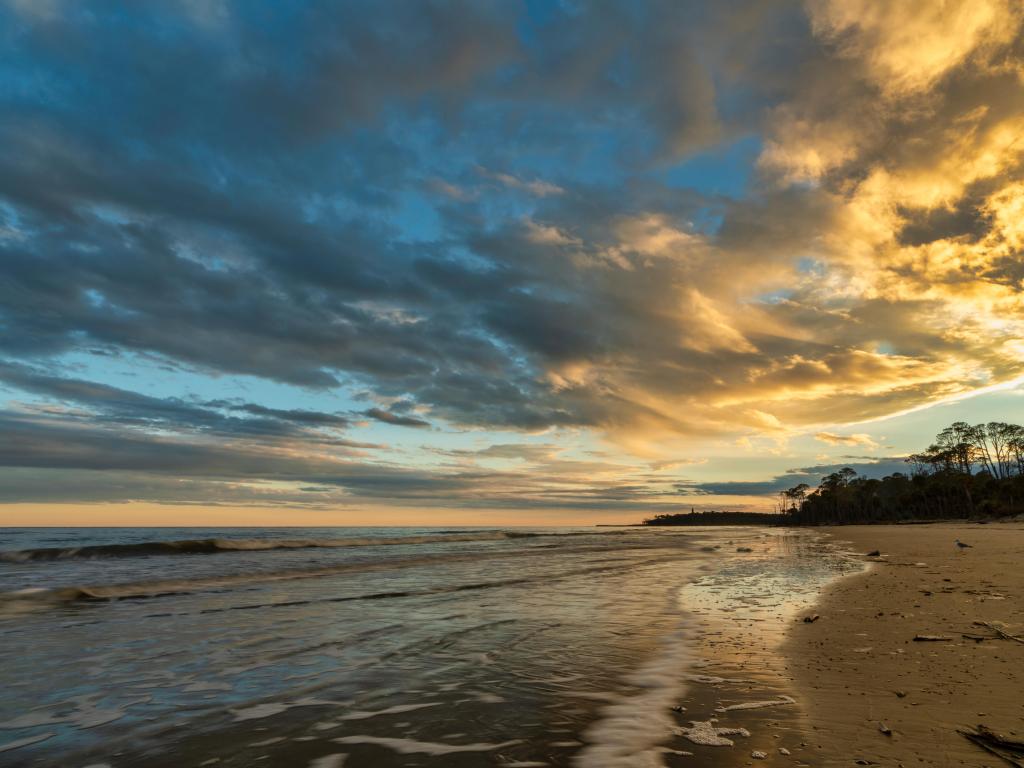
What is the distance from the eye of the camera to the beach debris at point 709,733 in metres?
4.29

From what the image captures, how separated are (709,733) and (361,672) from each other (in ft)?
14.1

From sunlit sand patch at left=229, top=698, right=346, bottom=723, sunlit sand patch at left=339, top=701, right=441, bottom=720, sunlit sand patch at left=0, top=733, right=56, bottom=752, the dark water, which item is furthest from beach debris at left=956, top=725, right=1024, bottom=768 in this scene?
sunlit sand patch at left=0, top=733, right=56, bottom=752

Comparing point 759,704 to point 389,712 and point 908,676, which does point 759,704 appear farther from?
point 389,712

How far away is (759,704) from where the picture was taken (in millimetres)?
5168

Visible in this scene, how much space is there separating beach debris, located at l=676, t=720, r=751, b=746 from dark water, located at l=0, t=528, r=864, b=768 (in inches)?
5.7

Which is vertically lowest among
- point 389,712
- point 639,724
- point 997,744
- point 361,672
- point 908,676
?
point 361,672

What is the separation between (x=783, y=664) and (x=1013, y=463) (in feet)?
507

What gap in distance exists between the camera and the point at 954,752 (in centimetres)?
381

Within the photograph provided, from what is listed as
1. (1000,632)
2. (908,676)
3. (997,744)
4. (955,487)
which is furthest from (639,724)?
(955,487)

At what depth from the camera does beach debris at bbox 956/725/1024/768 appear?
3.69 m

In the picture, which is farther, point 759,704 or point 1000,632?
point 1000,632

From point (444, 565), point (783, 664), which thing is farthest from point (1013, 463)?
point (783, 664)

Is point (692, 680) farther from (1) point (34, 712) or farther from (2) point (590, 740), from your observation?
(1) point (34, 712)

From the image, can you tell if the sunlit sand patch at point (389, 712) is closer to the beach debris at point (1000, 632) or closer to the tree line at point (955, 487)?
the beach debris at point (1000, 632)
